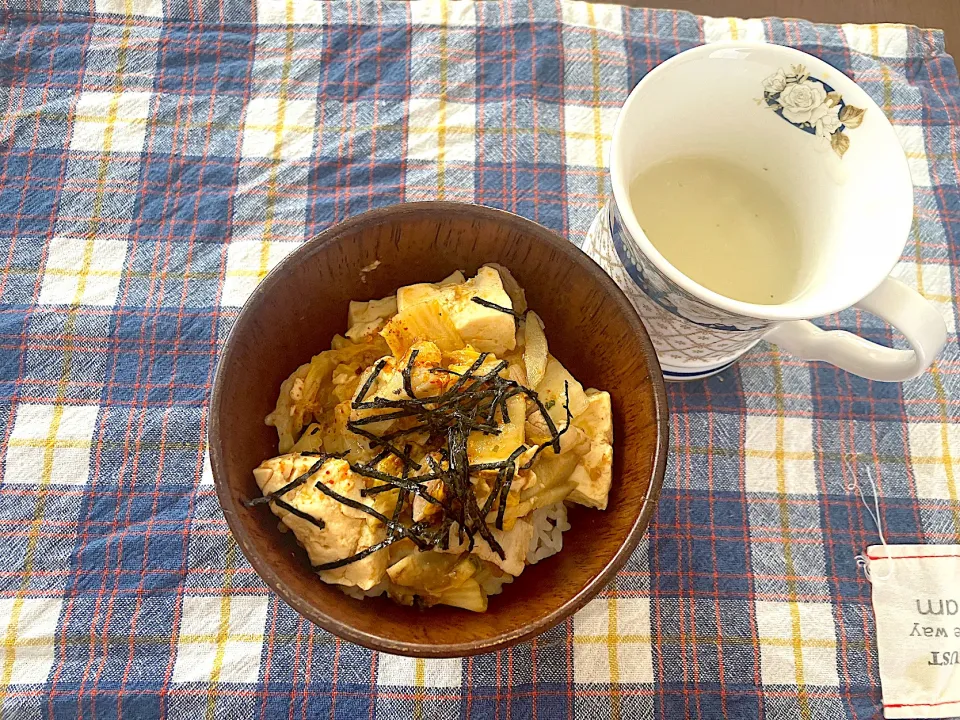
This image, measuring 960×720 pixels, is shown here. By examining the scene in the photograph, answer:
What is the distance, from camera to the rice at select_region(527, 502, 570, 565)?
1.11 meters

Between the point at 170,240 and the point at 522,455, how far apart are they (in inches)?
33.8

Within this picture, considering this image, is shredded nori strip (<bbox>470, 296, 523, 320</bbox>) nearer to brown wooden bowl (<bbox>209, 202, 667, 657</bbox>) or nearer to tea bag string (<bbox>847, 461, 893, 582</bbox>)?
brown wooden bowl (<bbox>209, 202, 667, 657</bbox>)

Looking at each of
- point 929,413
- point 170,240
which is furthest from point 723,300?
point 170,240

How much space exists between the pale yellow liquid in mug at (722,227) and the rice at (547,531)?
413 millimetres

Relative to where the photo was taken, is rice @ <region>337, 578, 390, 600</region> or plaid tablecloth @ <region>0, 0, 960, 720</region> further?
plaid tablecloth @ <region>0, 0, 960, 720</region>

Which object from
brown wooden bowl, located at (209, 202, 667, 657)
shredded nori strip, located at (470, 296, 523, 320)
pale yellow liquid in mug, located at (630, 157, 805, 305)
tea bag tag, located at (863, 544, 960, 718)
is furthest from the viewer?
tea bag tag, located at (863, 544, 960, 718)

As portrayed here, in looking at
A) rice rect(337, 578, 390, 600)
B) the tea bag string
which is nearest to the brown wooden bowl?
rice rect(337, 578, 390, 600)

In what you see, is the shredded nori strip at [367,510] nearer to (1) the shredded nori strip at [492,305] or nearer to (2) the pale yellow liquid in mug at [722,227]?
(1) the shredded nori strip at [492,305]

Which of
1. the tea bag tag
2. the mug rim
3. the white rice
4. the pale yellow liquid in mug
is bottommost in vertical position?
the tea bag tag

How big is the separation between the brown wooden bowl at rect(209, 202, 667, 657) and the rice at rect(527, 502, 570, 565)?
14 mm

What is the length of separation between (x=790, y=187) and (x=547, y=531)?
2.14 feet

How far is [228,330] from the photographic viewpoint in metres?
1.36

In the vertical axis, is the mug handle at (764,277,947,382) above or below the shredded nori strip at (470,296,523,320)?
below

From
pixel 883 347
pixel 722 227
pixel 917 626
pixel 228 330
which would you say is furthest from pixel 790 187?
pixel 228 330
